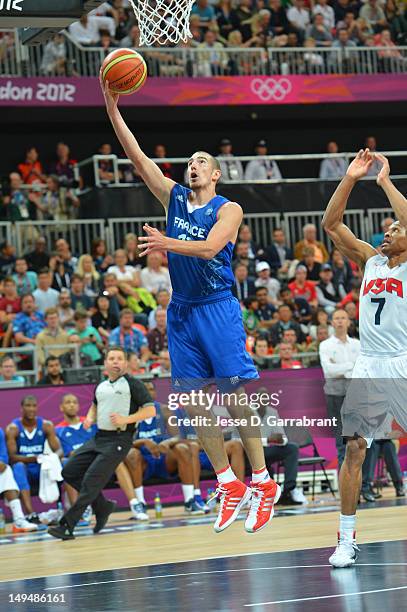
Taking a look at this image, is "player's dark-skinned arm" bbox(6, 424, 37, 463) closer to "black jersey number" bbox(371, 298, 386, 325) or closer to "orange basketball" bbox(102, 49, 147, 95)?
"black jersey number" bbox(371, 298, 386, 325)

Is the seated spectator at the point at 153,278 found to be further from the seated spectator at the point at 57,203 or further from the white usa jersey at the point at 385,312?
the white usa jersey at the point at 385,312

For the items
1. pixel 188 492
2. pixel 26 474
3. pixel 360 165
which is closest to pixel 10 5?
pixel 360 165

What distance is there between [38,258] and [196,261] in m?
12.3

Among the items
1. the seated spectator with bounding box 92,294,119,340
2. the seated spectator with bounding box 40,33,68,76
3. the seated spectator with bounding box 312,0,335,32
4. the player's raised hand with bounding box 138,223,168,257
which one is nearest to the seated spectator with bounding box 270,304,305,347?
the seated spectator with bounding box 92,294,119,340

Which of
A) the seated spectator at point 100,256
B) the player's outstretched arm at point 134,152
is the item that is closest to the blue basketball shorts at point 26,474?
the seated spectator at point 100,256

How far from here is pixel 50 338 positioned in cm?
1755

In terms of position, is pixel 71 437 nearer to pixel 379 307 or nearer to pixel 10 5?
pixel 379 307

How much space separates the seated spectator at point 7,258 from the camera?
20281 millimetres

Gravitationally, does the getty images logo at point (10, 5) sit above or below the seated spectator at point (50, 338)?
above

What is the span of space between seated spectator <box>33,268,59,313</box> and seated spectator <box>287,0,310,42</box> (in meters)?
9.78

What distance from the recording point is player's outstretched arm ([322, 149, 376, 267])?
9.42 meters

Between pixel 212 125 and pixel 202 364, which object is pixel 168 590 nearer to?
pixel 202 364

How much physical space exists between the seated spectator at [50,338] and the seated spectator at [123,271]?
240 centimetres

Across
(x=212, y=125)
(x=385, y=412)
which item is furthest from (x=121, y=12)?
(x=385, y=412)
